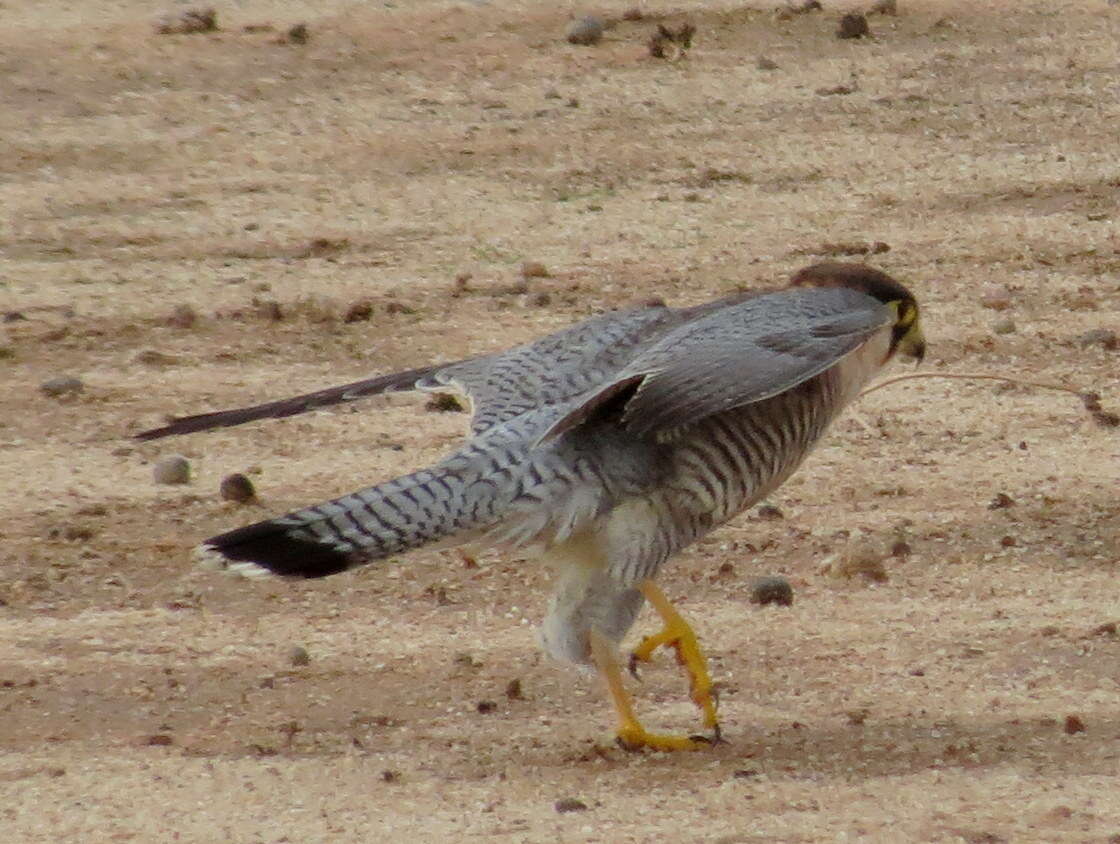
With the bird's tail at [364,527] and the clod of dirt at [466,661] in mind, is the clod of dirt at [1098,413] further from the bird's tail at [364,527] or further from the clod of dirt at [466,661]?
the bird's tail at [364,527]

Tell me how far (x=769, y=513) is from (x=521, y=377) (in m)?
1.46

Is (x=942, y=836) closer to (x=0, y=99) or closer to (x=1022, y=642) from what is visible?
(x=1022, y=642)

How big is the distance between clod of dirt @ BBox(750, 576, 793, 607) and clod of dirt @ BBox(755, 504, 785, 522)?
572mm

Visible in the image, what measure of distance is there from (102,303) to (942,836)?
16.4 feet

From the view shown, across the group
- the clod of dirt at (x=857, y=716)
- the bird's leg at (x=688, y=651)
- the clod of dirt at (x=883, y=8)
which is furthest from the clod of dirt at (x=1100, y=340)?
the clod of dirt at (x=883, y=8)

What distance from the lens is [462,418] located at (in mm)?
7520

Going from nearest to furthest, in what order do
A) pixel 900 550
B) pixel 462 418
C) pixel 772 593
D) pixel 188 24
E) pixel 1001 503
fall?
pixel 772 593, pixel 900 550, pixel 1001 503, pixel 462 418, pixel 188 24

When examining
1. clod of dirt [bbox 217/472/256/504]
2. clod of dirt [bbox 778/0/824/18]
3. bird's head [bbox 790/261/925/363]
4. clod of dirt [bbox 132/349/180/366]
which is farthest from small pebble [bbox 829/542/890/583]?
clod of dirt [bbox 778/0/824/18]

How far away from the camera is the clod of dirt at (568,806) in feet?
15.7

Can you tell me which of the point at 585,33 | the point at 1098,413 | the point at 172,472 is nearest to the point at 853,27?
the point at 585,33

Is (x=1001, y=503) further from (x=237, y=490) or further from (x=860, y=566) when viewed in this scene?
(x=237, y=490)

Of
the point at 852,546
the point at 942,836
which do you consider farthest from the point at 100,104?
the point at 942,836

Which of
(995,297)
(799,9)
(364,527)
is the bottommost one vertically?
(995,297)

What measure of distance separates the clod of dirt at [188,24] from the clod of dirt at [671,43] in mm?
2194
